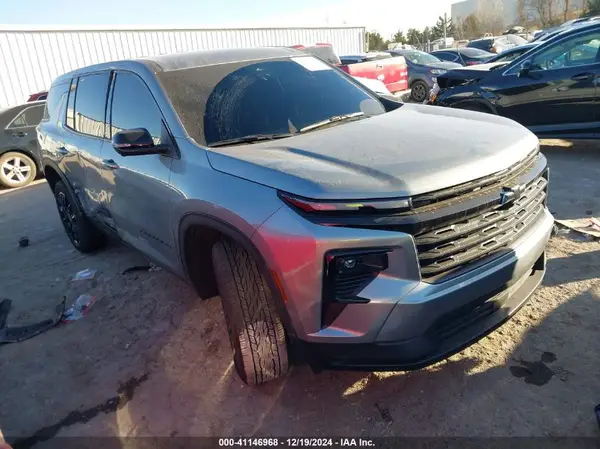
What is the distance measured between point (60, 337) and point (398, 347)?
2671 millimetres

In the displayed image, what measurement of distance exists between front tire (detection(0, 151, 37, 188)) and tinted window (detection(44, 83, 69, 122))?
4877mm

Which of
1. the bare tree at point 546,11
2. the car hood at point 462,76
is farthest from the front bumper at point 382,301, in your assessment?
the bare tree at point 546,11

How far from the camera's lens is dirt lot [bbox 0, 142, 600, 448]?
240cm

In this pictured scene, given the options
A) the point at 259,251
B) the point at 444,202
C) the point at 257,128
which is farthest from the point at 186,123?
the point at 444,202

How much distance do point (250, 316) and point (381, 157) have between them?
1.02 m

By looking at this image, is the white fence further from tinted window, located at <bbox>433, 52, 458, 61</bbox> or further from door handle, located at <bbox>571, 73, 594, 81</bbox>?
door handle, located at <bbox>571, 73, 594, 81</bbox>

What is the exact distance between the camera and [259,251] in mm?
2180

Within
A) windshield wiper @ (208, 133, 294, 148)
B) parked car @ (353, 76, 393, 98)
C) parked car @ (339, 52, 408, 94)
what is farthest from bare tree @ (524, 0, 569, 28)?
windshield wiper @ (208, 133, 294, 148)

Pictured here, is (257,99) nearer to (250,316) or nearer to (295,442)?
(250,316)

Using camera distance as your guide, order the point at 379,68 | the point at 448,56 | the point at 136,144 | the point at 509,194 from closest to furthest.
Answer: the point at 509,194 → the point at 136,144 → the point at 379,68 → the point at 448,56

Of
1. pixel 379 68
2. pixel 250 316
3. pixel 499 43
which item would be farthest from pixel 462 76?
pixel 499 43

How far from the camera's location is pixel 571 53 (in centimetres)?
641

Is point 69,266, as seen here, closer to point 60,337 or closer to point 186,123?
point 60,337

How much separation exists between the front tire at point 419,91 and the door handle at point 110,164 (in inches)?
455
